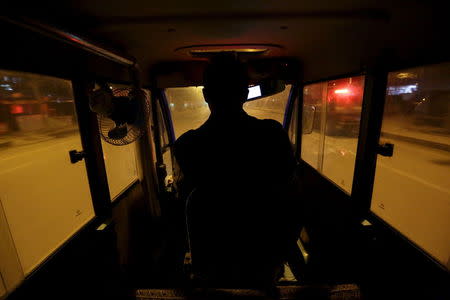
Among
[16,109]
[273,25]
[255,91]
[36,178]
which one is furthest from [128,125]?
[16,109]

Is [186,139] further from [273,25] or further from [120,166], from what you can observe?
[120,166]

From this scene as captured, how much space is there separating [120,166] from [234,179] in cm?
330

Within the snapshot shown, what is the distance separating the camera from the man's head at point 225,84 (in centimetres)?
116

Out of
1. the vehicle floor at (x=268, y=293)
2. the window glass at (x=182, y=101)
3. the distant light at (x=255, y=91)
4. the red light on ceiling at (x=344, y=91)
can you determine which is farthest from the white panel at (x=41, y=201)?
the red light on ceiling at (x=344, y=91)

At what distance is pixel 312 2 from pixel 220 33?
2.46 ft

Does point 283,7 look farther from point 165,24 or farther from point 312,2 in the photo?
point 165,24

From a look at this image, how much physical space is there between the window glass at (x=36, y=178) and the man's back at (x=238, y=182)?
147 centimetres

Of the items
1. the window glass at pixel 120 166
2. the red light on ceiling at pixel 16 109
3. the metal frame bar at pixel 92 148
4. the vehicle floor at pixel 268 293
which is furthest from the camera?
the red light on ceiling at pixel 16 109

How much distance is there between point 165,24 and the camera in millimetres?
1477

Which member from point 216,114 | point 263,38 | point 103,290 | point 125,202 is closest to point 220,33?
point 263,38

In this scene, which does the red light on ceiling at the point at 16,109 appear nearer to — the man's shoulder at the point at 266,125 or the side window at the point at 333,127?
the side window at the point at 333,127

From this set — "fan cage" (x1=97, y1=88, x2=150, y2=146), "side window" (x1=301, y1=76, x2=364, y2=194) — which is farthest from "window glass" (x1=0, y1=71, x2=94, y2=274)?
"side window" (x1=301, y1=76, x2=364, y2=194)

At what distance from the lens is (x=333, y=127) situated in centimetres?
1284

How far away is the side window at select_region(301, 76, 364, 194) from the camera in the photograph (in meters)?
3.59
